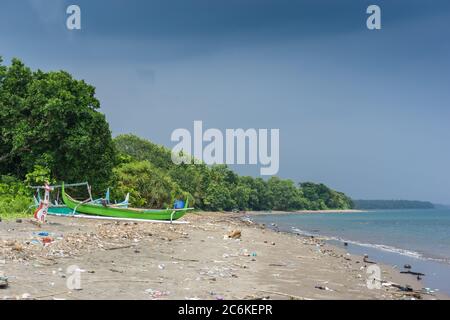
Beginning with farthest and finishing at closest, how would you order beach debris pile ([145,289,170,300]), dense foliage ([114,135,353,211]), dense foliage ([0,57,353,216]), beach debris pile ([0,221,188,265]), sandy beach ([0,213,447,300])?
dense foliage ([114,135,353,211])
dense foliage ([0,57,353,216])
beach debris pile ([0,221,188,265])
sandy beach ([0,213,447,300])
beach debris pile ([145,289,170,300])

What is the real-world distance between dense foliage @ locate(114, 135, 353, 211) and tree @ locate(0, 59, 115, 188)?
33.8ft

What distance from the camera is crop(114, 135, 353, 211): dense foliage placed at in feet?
148

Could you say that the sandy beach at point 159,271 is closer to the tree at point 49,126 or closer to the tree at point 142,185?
the tree at point 49,126

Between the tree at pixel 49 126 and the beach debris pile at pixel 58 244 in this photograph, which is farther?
the tree at pixel 49 126

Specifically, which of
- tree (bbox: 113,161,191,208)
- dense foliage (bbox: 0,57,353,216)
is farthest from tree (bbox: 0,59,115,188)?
tree (bbox: 113,161,191,208)

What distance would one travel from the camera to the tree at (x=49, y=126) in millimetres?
28641

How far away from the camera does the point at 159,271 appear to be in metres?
11.3

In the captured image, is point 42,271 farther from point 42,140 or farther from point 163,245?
point 42,140

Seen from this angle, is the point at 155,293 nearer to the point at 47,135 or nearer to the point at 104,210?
the point at 104,210

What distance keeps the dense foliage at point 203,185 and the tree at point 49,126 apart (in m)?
10.3

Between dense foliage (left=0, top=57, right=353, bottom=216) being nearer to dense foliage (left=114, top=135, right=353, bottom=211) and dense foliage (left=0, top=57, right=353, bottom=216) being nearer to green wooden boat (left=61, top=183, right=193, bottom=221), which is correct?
green wooden boat (left=61, top=183, right=193, bottom=221)

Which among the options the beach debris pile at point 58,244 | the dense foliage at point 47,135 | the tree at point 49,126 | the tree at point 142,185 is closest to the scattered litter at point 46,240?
the beach debris pile at point 58,244
